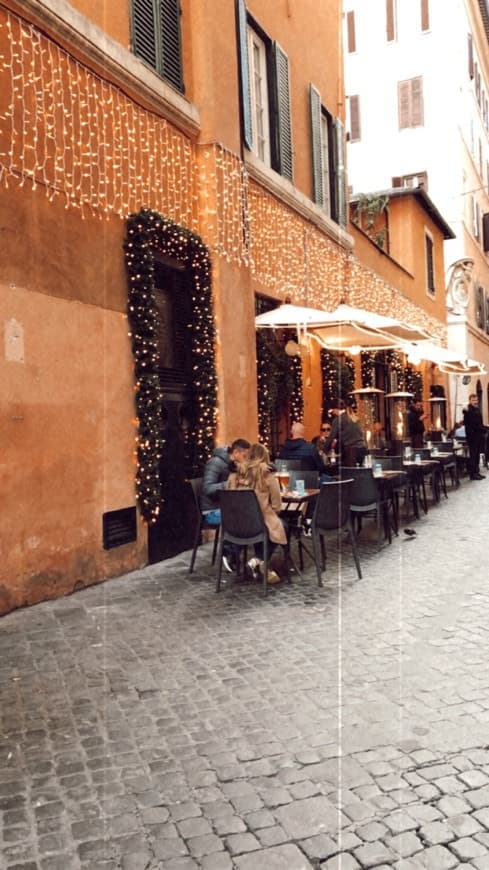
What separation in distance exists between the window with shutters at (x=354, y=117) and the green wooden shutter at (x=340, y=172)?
13344 millimetres

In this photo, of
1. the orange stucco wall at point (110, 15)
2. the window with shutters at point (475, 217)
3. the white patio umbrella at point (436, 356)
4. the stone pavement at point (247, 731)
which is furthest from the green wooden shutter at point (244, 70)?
the window with shutters at point (475, 217)

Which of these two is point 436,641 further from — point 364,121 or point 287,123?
point 364,121

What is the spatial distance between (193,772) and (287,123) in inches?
456

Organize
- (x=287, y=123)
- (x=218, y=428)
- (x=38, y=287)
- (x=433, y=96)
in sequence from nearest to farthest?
(x=38, y=287) < (x=218, y=428) < (x=287, y=123) < (x=433, y=96)

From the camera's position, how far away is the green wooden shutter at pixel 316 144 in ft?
44.4

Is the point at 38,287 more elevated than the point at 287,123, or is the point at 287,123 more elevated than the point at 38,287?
the point at 287,123

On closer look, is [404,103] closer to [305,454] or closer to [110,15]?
[110,15]

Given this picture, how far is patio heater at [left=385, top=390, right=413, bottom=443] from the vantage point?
20266 mm

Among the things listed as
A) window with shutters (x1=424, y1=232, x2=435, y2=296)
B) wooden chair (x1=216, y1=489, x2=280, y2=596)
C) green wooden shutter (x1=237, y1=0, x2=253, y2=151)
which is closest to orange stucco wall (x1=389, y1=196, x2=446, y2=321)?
window with shutters (x1=424, y1=232, x2=435, y2=296)

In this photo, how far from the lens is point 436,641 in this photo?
5055 millimetres

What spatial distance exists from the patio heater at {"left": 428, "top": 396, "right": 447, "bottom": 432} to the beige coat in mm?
17395

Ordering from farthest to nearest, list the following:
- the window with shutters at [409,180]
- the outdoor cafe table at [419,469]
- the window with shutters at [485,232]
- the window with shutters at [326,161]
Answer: the window with shutters at [485,232]
the window with shutters at [409,180]
the window with shutters at [326,161]
the outdoor cafe table at [419,469]

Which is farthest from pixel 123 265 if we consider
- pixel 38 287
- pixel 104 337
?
pixel 38 287

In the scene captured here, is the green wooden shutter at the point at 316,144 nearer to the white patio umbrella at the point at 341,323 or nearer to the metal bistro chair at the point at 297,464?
the white patio umbrella at the point at 341,323
